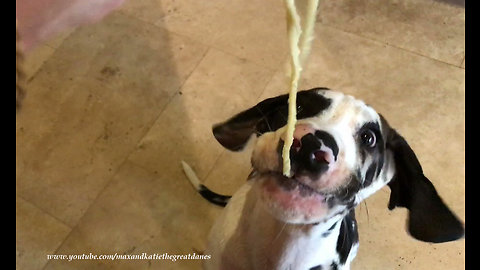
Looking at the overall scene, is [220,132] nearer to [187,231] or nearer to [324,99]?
[324,99]

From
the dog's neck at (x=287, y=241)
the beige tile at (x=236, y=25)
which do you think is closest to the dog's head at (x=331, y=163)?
the dog's neck at (x=287, y=241)

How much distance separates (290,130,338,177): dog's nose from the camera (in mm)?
1028

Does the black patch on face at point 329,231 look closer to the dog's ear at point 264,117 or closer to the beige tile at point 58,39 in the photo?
the dog's ear at point 264,117

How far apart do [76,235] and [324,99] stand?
46.6 inches

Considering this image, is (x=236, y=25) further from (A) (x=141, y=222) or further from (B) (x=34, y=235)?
(B) (x=34, y=235)

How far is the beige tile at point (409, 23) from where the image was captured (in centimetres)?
238

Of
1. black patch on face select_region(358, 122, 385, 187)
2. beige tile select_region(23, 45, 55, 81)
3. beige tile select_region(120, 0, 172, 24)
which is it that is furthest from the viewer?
beige tile select_region(120, 0, 172, 24)

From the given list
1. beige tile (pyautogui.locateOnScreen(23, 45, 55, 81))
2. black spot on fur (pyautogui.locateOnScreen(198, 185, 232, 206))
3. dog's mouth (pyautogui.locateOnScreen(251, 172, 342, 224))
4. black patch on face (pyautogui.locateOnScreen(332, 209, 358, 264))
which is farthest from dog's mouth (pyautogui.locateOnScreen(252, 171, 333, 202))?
beige tile (pyautogui.locateOnScreen(23, 45, 55, 81))

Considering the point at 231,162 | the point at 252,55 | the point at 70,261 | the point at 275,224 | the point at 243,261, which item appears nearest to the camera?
the point at 275,224

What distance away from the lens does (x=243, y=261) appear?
1415 millimetres

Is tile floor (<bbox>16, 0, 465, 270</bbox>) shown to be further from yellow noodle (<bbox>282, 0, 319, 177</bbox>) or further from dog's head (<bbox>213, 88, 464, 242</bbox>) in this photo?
yellow noodle (<bbox>282, 0, 319, 177</bbox>)

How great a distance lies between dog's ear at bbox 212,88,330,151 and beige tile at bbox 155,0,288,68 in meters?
0.95

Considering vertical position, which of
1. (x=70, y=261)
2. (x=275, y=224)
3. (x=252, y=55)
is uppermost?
(x=275, y=224)

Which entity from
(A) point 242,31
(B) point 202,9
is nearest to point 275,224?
(A) point 242,31
